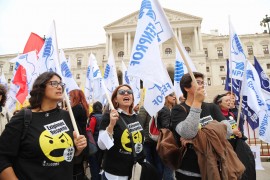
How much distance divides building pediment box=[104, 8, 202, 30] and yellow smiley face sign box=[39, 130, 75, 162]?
4460 cm

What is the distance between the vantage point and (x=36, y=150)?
6.17 ft

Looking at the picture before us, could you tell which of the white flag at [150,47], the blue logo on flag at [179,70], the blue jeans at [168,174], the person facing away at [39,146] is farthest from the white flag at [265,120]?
the person facing away at [39,146]

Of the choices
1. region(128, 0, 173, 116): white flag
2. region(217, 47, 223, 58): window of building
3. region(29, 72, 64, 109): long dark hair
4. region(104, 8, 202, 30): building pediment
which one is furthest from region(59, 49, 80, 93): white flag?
region(217, 47, 223, 58): window of building

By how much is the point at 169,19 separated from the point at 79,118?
43367 millimetres

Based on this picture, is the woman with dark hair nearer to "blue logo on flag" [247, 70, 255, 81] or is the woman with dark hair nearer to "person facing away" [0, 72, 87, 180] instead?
"person facing away" [0, 72, 87, 180]

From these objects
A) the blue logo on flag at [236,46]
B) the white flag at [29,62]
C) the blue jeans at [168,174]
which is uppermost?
the blue logo on flag at [236,46]

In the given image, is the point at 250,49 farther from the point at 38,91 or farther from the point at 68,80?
the point at 38,91

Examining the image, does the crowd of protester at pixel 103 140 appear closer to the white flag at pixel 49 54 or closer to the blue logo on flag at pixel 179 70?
the white flag at pixel 49 54

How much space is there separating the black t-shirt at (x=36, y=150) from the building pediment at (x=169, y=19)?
44644mm

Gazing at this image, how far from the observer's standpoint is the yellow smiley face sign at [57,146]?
192cm

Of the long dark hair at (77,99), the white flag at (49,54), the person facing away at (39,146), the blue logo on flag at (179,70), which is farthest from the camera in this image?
the blue logo on flag at (179,70)

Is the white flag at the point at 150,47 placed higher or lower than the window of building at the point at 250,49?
lower

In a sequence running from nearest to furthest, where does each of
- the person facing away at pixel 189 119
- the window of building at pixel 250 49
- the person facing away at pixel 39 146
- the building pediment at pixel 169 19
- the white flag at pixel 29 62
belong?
the person facing away at pixel 39 146
the person facing away at pixel 189 119
the white flag at pixel 29 62
the building pediment at pixel 169 19
the window of building at pixel 250 49

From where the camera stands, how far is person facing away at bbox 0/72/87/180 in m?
1.84
